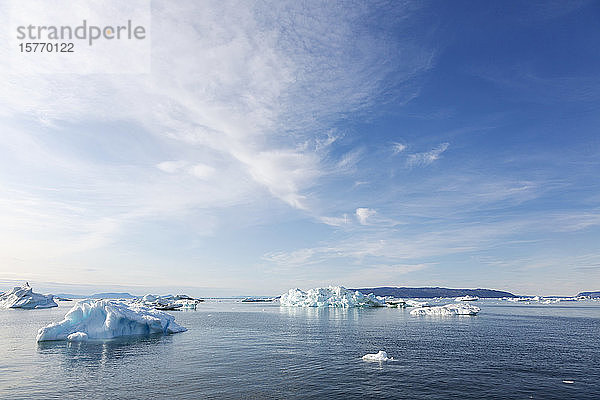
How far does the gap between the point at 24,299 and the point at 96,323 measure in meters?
118

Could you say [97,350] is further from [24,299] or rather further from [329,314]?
[24,299]

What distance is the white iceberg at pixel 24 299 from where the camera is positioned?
450 feet

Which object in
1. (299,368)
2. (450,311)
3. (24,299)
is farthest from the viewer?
(24,299)

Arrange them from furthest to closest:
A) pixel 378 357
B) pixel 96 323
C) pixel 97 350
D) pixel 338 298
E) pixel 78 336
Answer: pixel 338 298 < pixel 96 323 < pixel 78 336 < pixel 97 350 < pixel 378 357

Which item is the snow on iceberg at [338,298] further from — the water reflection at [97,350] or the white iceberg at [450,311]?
the water reflection at [97,350]

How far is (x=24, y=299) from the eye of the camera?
450ft

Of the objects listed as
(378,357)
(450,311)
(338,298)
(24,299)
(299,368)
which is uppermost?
(299,368)

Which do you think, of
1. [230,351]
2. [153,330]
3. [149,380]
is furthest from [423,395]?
[153,330]

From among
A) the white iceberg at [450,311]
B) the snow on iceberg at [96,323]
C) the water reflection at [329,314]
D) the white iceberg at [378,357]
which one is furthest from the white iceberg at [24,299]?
the white iceberg at [378,357]

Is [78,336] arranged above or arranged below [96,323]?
below

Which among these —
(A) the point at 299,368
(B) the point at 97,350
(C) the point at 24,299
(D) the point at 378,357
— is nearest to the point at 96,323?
(B) the point at 97,350

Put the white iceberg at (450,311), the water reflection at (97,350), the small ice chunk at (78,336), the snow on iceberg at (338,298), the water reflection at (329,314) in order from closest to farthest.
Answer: the water reflection at (97,350), the small ice chunk at (78,336), the water reflection at (329,314), the white iceberg at (450,311), the snow on iceberg at (338,298)

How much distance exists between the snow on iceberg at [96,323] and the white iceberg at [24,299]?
378 ft

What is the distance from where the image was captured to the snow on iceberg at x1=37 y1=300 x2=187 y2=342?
47.6 m
